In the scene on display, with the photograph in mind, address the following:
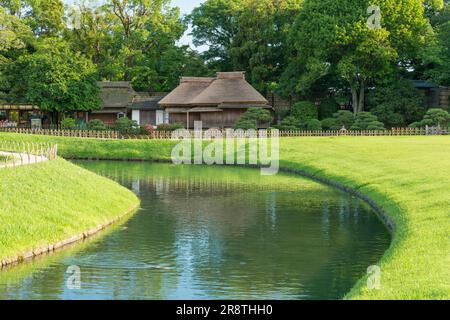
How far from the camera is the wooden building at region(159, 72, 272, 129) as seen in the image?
72250mm

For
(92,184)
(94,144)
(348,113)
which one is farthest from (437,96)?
(92,184)

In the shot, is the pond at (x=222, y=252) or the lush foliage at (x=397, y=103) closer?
the pond at (x=222, y=252)

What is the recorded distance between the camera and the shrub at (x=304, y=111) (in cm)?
7262

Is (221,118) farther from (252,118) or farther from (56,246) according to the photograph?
(56,246)

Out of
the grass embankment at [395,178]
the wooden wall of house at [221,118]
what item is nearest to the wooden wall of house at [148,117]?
the wooden wall of house at [221,118]

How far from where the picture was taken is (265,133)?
63.2 metres

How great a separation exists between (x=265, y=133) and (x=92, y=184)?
110ft

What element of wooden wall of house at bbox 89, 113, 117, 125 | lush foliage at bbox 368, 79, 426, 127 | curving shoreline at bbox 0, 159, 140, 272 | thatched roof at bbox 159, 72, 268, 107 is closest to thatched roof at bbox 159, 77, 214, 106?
thatched roof at bbox 159, 72, 268, 107

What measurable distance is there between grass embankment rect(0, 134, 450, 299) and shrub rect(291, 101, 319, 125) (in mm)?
13622

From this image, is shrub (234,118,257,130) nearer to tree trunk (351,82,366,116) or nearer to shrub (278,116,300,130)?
shrub (278,116,300,130)

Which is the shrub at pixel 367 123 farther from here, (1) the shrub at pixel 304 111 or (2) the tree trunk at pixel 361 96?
(1) the shrub at pixel 304 111

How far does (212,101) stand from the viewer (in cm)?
7312

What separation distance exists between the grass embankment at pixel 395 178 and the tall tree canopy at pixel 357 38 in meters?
11.9

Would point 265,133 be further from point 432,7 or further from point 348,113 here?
point 432,7
